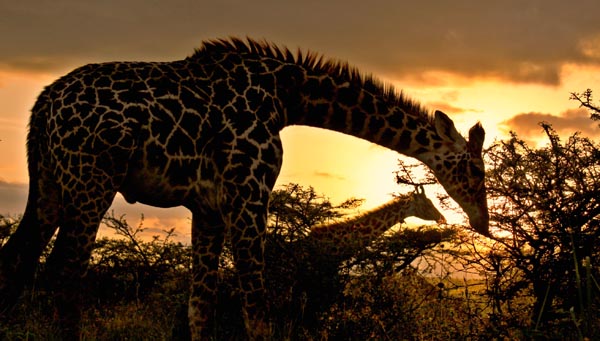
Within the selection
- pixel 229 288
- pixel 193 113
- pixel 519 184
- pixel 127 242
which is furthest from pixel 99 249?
pixel 519 184

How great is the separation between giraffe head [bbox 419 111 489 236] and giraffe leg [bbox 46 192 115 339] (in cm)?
382

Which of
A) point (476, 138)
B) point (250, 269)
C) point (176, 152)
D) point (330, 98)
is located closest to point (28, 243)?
point (176, 152)

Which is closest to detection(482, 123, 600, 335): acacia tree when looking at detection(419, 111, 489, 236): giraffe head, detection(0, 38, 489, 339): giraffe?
detection(419, 111, 489, 236): giraffe head

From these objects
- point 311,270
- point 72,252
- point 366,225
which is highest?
point 366,225

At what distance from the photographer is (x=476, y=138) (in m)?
8.27

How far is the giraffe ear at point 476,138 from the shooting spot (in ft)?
27.0

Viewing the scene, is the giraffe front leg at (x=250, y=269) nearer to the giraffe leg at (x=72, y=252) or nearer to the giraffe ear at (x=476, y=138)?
the giraffe leg at (x=72, y=252)

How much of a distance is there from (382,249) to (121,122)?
453cm

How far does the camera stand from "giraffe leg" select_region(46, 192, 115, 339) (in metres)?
6.12

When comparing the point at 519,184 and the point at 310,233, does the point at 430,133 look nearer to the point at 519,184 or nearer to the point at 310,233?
the point at 519,184

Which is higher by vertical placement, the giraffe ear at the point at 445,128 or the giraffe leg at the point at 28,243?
the giraffe ear at the point at 445,128

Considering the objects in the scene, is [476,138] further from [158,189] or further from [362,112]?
[158,189]

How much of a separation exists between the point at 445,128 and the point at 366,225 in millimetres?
4228

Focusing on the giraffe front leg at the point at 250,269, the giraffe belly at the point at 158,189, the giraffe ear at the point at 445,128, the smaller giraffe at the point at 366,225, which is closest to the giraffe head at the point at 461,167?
the giraffe ear at the point at 445,128
